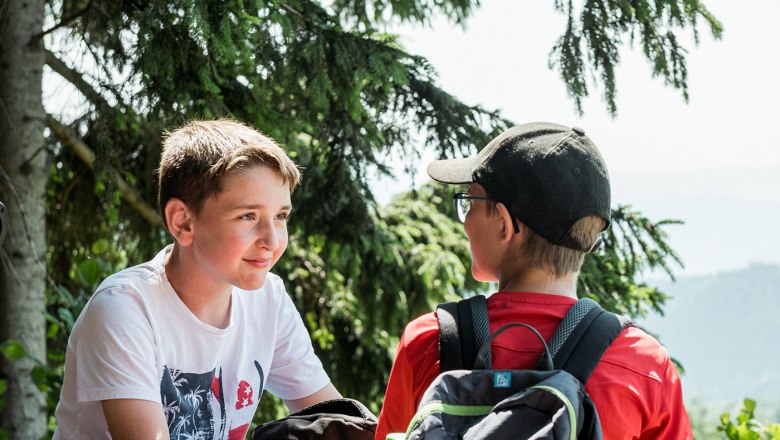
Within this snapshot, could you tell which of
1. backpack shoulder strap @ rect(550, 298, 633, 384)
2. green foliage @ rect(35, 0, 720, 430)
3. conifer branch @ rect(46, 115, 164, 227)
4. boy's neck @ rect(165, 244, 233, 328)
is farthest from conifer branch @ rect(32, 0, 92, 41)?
backpack shoulder strap @ rect(550, 298, 633, 384)

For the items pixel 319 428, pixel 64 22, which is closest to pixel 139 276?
pixel 319 428

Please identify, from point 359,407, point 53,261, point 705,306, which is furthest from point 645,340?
point 705,306

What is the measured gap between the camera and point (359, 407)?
1853 mm

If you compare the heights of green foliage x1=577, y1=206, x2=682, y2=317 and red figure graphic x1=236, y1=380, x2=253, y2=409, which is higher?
red figure graphic x1=236, y1=380, x2=253, y2=409

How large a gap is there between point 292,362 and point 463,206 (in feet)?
2.25

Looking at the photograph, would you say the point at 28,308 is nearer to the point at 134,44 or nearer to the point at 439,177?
the point at 134,44

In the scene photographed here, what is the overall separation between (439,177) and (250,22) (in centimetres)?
147

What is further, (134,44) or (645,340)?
(134,44)

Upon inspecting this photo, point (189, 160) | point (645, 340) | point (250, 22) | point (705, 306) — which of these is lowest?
point (705, 306)

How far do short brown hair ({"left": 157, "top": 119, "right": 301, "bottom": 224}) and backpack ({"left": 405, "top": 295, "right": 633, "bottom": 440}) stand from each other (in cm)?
56

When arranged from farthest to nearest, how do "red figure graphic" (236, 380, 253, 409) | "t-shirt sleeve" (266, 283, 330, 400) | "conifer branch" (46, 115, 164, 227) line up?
"conifer branch" (46, 115, 164, 227) → "t-shirt sleeve" (266, 283, 330, 400) → "red figure graphic" (236, 380, 253, 409)

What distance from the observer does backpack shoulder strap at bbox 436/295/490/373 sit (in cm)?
148

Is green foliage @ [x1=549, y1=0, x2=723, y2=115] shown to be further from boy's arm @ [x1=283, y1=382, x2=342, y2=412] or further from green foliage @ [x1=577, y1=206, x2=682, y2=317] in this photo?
boy's arm @ [x1=283, y1=382, x2=342, y2=412]

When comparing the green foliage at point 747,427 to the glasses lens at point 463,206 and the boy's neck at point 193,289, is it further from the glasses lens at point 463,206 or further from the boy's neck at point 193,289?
the boy's neck at point 193,289
